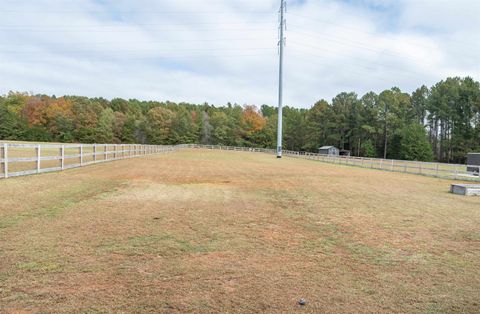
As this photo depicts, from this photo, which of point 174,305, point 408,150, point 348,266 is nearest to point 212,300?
point 174,305

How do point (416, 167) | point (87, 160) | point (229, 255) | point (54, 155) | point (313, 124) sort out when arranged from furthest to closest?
point (313, 124)
point (416, 167)
point (87, 160)
point (54, 155)
point (229, 255)

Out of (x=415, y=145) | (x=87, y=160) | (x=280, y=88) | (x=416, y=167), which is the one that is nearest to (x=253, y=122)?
(x=415, y=145)

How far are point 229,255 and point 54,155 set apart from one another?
61.8ft

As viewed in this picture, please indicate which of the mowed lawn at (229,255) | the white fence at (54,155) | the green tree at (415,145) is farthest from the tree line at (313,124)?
the mowed lawn at (229,255)

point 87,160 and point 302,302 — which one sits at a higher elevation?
point 87,160

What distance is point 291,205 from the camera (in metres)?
9.12

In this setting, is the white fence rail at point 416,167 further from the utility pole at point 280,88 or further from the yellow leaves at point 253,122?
the yellow leaves at point 253,122

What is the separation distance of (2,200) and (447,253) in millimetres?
8908

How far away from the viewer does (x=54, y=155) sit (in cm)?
2047

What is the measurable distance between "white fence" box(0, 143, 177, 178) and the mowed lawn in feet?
10.5

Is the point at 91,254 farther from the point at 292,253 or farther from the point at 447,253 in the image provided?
the point at 447,253

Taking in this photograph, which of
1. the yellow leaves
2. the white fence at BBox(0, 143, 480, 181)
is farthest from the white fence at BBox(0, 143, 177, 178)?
the yellow leaves

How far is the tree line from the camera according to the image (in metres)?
71.4

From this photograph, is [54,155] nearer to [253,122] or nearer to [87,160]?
[87,160]
